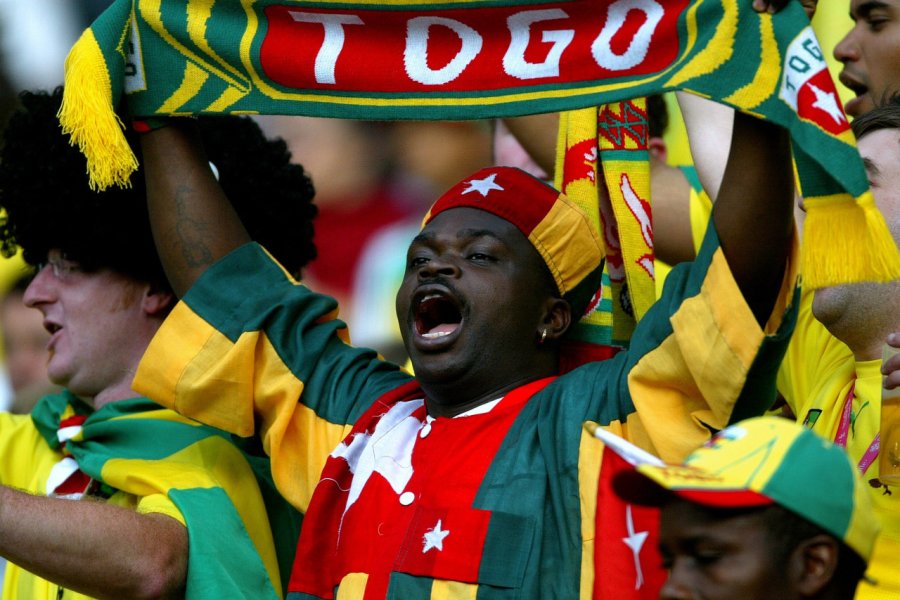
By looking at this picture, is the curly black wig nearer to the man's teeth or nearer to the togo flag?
the togo flag

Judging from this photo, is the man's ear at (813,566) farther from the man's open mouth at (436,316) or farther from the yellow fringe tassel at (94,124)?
the yellow fringe tassel at (94,124)

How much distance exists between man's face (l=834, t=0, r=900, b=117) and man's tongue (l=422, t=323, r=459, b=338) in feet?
4.27

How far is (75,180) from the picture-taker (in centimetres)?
438

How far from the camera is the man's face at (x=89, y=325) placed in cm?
425

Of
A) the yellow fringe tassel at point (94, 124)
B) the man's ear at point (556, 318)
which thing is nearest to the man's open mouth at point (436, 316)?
the man's ear at point (556, 318)

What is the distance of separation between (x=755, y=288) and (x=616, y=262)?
0.90m

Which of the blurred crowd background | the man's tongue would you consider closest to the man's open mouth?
the man's tongue

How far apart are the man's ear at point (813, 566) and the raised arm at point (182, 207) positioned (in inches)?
71.7

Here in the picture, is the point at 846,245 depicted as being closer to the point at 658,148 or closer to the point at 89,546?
the point at 89,546

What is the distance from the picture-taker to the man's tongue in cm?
349

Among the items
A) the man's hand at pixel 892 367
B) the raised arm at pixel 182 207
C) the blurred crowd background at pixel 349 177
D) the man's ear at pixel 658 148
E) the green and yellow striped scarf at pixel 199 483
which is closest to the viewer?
the man's hand at pixel 892 367

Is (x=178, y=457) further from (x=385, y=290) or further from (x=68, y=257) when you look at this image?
(x=385, y=290)

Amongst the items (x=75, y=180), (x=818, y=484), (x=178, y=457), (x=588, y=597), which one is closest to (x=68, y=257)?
(x=75, y=180)

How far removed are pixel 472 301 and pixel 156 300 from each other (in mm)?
1170
